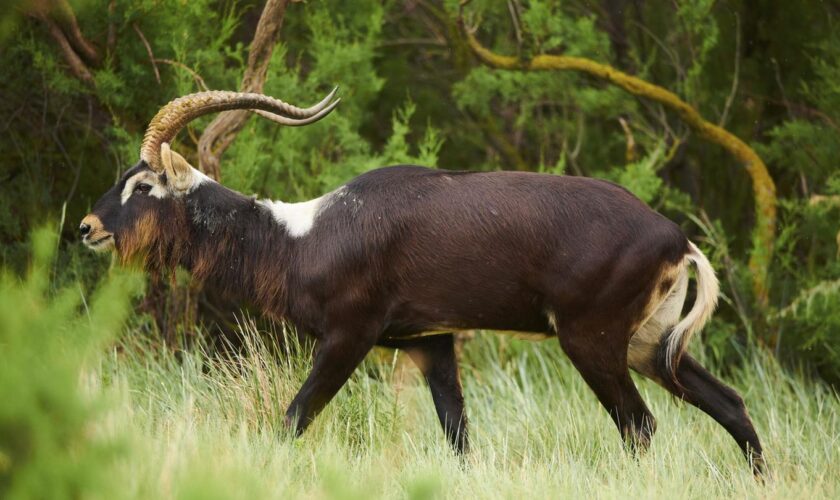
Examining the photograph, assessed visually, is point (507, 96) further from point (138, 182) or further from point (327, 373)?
point (327, 373)

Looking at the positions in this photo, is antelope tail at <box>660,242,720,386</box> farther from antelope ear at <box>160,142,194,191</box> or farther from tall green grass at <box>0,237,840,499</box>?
antelope ear at <box>160,142,194,191</box>

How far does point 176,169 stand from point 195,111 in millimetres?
343

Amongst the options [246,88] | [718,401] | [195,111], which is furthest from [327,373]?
[246,88]

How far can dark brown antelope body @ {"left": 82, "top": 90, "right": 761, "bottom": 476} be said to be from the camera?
5.68 metres

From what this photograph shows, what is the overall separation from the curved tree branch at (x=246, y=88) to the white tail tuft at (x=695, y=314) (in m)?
3.26

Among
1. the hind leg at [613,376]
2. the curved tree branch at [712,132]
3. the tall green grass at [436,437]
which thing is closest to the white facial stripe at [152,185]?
the tall green grass at [436,437]

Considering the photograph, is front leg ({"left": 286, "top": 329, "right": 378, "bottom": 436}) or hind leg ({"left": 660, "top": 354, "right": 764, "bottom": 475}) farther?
hind leg ({"left": 660, "top": 354, "right": 764, "bottom": 475})

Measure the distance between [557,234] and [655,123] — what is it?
5.96 meters

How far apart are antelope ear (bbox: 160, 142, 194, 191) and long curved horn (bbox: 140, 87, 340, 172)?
0.07m

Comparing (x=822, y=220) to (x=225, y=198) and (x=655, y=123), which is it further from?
(x=225, y=198)

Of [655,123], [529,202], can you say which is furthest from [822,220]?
[529,202]

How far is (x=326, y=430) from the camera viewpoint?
5.89m

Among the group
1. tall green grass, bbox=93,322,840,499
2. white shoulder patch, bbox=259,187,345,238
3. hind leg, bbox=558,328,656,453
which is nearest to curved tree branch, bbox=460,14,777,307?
tall green grass, bbox=93,322,840,499

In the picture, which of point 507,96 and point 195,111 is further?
point 507,96
